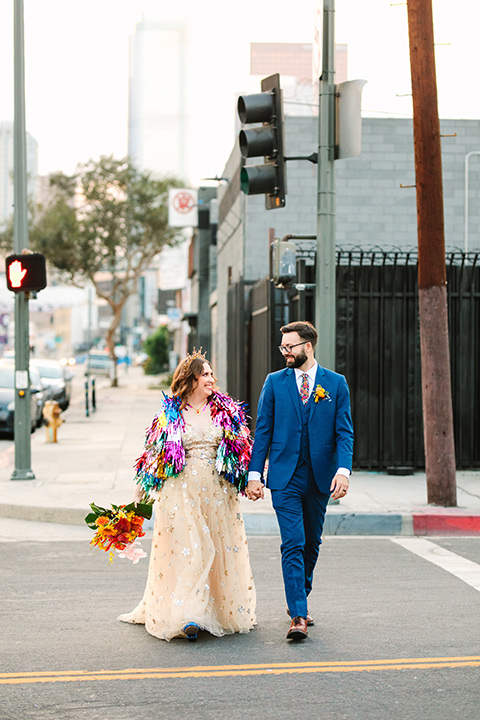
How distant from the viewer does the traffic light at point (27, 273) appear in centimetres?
1238

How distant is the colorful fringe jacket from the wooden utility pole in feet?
15.6

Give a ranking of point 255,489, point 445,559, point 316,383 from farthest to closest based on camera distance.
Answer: point 445,559 → point 316,383 → point 255,489

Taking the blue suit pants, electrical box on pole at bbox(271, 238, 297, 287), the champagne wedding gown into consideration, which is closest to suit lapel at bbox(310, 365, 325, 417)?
the blue suit pants

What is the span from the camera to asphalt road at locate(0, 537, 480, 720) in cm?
466

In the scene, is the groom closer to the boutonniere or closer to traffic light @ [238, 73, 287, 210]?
the boutonniere

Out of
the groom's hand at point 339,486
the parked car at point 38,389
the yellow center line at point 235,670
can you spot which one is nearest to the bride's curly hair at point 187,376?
the groom's hand at point 339,486

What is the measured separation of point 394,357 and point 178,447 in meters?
7.87

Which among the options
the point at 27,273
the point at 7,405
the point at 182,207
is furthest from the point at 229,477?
the point at 182,207

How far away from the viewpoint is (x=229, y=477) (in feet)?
19.6

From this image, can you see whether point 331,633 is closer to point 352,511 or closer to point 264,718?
point 264,718

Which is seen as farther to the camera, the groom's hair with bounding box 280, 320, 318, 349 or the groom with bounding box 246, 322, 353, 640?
the groom's hair with bounding box 280, 320, 318, 349

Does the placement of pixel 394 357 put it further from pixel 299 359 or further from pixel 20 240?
pixel 299 359

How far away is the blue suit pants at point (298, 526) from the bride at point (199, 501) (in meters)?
0.32

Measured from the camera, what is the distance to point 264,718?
4473 millimetres
